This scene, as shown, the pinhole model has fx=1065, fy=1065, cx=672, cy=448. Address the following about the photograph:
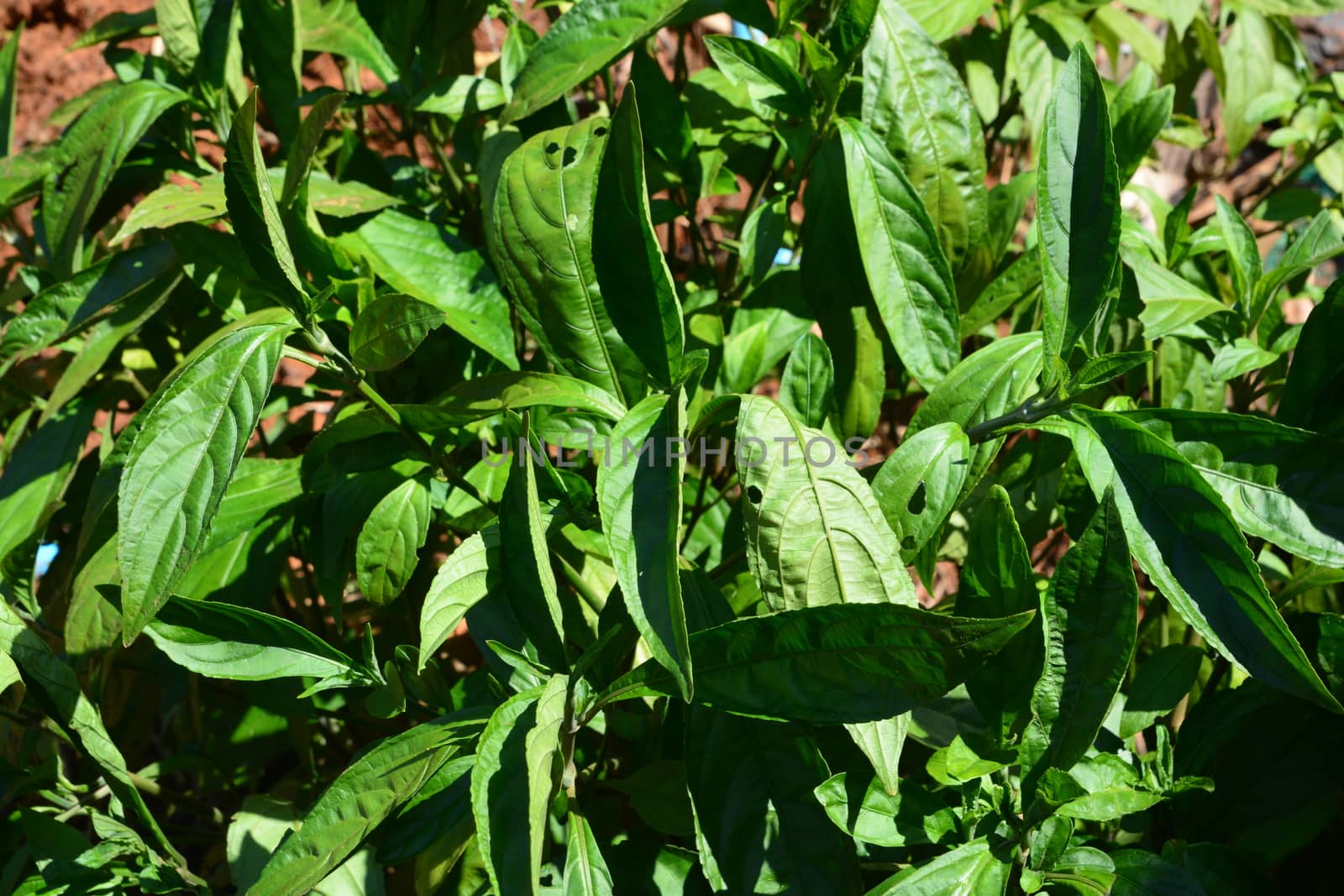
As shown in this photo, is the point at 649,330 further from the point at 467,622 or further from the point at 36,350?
the point at 36,350

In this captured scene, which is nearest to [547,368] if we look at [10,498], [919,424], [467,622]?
[467,622]

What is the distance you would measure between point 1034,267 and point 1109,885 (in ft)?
2.08

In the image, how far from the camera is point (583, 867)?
0.80 m

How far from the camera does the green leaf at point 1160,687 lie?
3.27 feet

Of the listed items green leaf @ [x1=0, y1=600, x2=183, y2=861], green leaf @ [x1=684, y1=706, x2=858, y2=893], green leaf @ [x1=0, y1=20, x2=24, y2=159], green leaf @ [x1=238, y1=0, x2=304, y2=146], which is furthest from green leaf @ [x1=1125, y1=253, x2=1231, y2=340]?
green leaf @ [x1=0, y1=20, x2=24, y2=159]

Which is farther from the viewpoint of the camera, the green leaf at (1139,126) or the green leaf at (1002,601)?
the green leaf at (1139,126)

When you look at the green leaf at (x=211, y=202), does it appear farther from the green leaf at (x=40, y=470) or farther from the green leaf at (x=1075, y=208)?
the green leaf at (x=1075, y=208)

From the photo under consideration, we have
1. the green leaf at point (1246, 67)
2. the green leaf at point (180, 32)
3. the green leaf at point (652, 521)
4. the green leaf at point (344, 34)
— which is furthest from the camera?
the green leaf at point (1246, 67)

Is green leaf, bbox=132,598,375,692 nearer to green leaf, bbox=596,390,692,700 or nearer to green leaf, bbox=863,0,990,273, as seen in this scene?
green leaf, bbox=596,390,692,700

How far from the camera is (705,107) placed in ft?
4.20

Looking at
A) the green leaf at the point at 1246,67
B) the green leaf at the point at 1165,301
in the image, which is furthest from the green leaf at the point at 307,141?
the green leaf at the point at 1246,67

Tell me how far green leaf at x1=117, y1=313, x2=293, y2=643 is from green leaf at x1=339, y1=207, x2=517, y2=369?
0.29 metres

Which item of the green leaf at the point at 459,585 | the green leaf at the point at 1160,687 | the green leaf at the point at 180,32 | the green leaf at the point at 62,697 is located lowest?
the green leaf at the point at 1160,687

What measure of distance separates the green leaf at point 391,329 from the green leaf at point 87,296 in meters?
0.42
